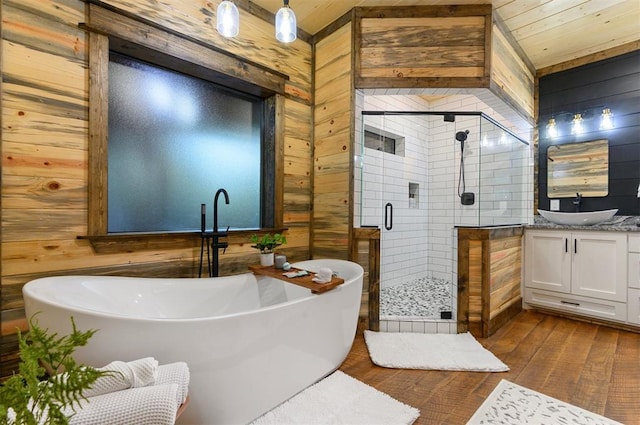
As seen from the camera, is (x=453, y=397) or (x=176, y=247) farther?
(x=176, y=247)

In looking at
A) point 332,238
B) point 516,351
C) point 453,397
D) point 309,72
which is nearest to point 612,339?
point 516,351

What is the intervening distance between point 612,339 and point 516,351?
38.7 inches

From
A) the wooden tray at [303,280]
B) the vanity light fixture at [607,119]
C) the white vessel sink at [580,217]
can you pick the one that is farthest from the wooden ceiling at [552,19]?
the wooden tray at [303,280]

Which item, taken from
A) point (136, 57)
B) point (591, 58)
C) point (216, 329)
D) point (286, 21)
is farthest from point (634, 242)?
point (136, 57)

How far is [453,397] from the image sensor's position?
172 cm

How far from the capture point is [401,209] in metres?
3.75

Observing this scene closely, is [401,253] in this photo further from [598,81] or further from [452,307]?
[598,81]

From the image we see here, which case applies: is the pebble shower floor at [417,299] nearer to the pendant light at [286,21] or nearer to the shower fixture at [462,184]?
the shower fixture at [462,184]

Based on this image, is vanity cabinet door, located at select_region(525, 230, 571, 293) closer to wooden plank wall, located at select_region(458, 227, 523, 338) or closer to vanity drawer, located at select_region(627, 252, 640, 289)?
vanity drawer, located at select_region(627, 252, 640, 289)

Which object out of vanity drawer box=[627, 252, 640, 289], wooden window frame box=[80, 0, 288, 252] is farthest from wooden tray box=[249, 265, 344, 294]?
vanity drawer box=[627, 252, 640, 289]

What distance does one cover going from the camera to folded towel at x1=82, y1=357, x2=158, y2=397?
825 mm

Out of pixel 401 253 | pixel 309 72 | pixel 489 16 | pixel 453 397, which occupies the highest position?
pixel 489 16

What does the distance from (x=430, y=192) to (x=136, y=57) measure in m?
3.42

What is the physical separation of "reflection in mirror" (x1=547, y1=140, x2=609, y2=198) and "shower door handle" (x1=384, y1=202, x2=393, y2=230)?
1816mm
